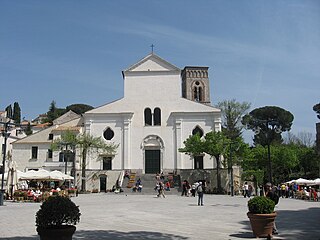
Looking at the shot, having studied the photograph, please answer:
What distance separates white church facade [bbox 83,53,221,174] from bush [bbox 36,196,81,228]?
3907 centimetres

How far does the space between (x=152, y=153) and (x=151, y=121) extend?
445cm

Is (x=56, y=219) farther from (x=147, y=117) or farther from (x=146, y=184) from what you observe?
(x=147, y=117)

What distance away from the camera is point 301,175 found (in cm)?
6238

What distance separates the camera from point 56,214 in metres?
8.67

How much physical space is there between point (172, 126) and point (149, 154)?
4893mm

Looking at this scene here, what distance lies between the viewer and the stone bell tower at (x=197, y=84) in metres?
78.4

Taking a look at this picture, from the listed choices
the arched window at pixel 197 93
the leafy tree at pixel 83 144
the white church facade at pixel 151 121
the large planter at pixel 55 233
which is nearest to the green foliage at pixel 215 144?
the white church facade at pixel 151 121

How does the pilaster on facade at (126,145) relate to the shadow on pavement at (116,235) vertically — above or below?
above

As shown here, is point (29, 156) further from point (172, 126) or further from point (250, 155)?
point (250, 155)

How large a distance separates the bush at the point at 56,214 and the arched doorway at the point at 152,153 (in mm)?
39612

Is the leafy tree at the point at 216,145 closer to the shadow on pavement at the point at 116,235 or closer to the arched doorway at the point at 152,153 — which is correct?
the arched doorway at the point at 152,153

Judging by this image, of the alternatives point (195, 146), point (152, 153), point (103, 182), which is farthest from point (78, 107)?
point (195, 146)

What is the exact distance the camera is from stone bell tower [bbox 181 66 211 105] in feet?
257

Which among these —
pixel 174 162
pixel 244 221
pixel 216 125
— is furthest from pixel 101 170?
pixel 244 221
